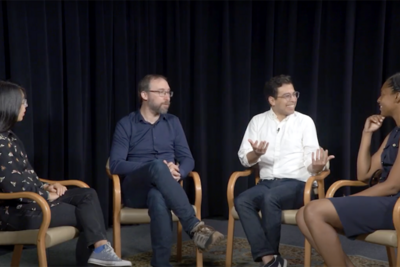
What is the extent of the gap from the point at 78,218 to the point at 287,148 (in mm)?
1459

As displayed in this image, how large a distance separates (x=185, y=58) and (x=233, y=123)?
76 cm

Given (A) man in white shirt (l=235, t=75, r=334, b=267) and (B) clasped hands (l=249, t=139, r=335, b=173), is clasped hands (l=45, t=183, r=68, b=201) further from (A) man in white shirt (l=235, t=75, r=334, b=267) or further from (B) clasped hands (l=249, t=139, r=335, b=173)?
(B) clasped hands (l=249, t=139, r=335, b=173)

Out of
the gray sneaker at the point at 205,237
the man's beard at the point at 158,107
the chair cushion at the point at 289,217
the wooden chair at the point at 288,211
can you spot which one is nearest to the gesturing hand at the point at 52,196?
the gray sneaker at the point at 205,237

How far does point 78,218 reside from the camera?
3074mm

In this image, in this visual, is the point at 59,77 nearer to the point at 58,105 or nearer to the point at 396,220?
the point at 58,105

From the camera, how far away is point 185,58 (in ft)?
16.8

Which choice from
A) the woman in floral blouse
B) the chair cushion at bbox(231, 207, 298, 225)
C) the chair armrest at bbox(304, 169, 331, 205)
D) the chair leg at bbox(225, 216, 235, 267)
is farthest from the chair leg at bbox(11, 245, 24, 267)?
the chair armrest at bbox(304, 169, 331, 205)

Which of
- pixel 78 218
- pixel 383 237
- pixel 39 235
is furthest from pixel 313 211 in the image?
pixel 39 235

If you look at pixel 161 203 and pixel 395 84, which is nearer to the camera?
pixel 395 84

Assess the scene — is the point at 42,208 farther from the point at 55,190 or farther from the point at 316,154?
the point at 316,154

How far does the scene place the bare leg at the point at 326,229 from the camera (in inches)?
107

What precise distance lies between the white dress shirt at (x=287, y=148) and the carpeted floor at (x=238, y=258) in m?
0.56

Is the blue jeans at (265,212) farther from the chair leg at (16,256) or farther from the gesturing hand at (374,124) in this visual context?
the chair leg at (16,256)

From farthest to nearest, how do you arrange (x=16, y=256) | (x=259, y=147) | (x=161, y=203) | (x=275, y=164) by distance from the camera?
1. (x=275, y=164)
2. (x=259, y=147)
3. (x=161, y=203)
4. (x=16, y=256)
